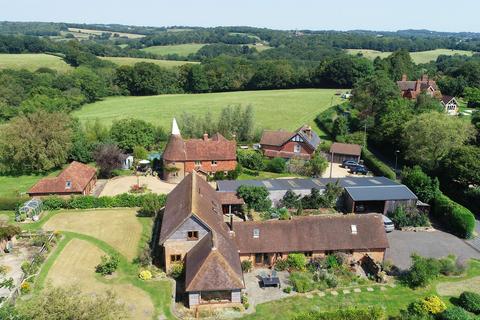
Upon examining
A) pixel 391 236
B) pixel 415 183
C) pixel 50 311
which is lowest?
pixel 391 236

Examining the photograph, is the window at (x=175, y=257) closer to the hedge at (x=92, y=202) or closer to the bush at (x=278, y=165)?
the hedge at (x=92, y=202)

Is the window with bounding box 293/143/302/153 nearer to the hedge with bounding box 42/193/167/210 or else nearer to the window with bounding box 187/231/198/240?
the hedge with bounding box 42/193/167/210

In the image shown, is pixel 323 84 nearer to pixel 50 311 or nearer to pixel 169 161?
pixel 169 161

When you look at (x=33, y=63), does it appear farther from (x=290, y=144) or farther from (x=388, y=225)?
(x=388, y=225)

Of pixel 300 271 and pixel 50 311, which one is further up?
pixel 50 311

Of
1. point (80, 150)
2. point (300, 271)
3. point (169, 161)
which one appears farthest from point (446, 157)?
point (80, 150)

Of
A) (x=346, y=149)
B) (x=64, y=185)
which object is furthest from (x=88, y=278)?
(x=346, y=149)
